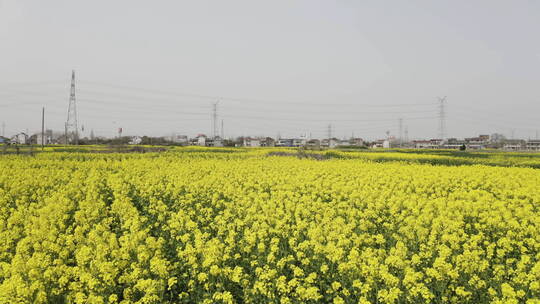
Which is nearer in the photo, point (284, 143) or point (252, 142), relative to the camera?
point (252, 142)

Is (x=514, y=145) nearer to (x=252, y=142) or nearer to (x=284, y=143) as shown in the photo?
(x=284, y=143)

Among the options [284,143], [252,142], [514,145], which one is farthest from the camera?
[284,143]

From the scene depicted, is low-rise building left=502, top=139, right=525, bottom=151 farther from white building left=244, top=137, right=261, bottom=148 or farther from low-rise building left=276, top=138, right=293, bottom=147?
white building left=244, top=137, right=261, bottom=148

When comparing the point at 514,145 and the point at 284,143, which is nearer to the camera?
the point at 514,145

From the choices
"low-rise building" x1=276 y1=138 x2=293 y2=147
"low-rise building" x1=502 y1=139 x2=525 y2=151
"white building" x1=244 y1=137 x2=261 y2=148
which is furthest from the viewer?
"low-rise building" x1=502 y1=139 x2=525 y2=151

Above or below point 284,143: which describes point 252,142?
above

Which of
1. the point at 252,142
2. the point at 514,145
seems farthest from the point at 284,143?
the point at 514,145

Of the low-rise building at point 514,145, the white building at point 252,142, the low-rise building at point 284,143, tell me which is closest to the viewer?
the white building at point 252,142

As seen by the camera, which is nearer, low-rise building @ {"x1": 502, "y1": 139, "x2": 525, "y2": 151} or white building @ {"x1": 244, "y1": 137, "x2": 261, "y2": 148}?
white building @ {"x1": 244, "y1": 137, "x2": 261, "y2": 148}

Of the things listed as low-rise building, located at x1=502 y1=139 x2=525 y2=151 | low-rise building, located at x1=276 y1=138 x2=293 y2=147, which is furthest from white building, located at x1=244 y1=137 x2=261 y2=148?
low-rise building, located at x1=502 y1=139 x2=525 y2=151

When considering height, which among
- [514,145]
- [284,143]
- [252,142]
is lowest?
[514,145]

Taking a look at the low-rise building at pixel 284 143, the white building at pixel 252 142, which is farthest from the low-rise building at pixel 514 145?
the white building at pixel 252 142

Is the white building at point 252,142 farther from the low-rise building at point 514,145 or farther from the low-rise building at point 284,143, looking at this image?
the low-rise building at point 514,145

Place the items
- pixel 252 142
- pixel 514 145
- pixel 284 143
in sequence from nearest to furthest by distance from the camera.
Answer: pixel 252 142
pixel 514 145
pixel 284 143
